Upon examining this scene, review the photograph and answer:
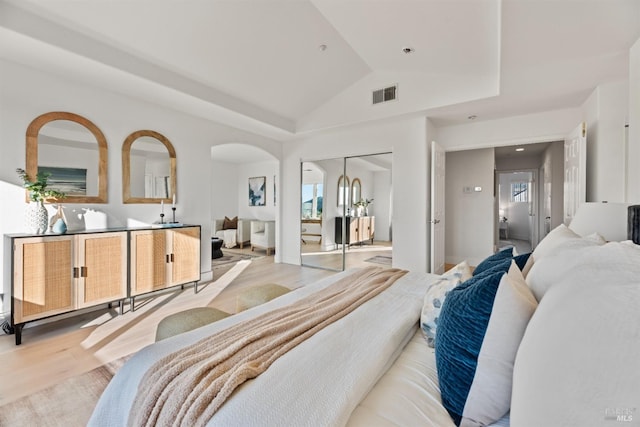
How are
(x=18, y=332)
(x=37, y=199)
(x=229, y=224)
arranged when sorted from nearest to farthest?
(x=18, y=332) < (x=37, y=199) < (x=229, y=224)

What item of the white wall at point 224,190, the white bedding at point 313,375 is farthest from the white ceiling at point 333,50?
the white wall at point 224,190

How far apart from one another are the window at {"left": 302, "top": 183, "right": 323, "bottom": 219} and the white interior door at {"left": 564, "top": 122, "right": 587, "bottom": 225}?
3629mm

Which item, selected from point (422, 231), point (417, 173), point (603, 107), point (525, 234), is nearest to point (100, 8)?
point (417, 173)

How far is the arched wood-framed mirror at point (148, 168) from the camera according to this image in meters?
3.42

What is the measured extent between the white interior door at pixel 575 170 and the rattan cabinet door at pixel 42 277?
16.8 feet

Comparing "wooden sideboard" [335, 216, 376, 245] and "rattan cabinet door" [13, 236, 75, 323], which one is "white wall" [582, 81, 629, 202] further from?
"rattan cabinet door" [13, 236, 75, 323]

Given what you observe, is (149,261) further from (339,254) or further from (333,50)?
(333,50)

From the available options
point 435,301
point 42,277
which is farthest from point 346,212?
point 42,277

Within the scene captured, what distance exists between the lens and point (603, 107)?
299 cm

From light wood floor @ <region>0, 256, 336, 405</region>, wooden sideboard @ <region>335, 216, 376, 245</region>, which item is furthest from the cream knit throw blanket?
wooden sideboard @ <region>335, 216, 376, 245</region>

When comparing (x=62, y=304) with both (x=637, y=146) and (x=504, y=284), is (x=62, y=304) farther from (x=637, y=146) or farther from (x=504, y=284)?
(x=637, y=146)

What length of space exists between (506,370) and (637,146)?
2479mm

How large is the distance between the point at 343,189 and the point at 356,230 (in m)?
0.80

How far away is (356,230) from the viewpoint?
5266 millimetres
